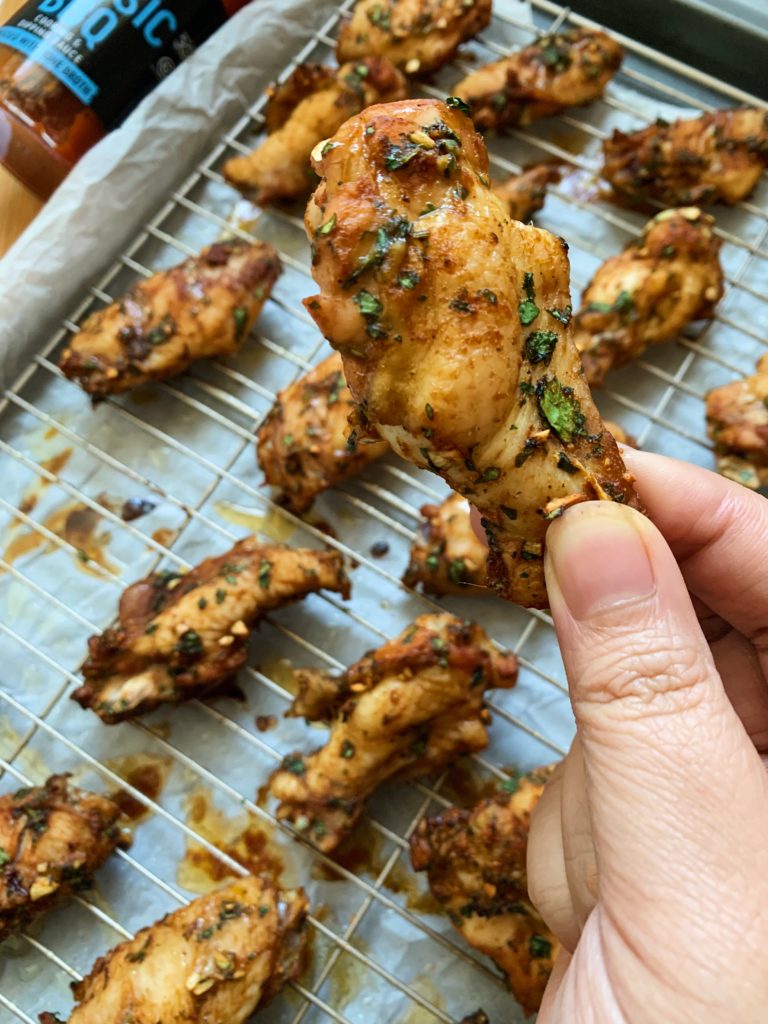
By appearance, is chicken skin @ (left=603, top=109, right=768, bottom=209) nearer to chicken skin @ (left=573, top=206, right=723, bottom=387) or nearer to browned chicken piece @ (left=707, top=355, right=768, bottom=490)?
chicken skin @ (left=573, top=206, right=723, bottom=387)

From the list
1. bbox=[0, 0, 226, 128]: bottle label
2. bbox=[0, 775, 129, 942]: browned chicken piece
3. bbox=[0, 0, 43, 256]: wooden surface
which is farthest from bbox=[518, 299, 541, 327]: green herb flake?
bbox=[0, 0, 43, 256]: wooden surface

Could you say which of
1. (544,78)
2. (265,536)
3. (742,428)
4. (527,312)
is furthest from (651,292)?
(527,312)

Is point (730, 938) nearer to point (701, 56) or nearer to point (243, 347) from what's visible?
point (243, 347)

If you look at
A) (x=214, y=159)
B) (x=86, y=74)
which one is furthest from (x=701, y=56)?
(x=86, y=74)

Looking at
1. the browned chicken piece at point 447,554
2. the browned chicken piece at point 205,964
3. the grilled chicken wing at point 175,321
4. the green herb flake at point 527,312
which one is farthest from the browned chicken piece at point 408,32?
the browned chicken piece at point 205,964

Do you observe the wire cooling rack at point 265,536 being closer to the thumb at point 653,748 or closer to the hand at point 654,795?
the hand at point 654,795

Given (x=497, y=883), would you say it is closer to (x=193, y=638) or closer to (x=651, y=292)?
(x=193, y=638)
